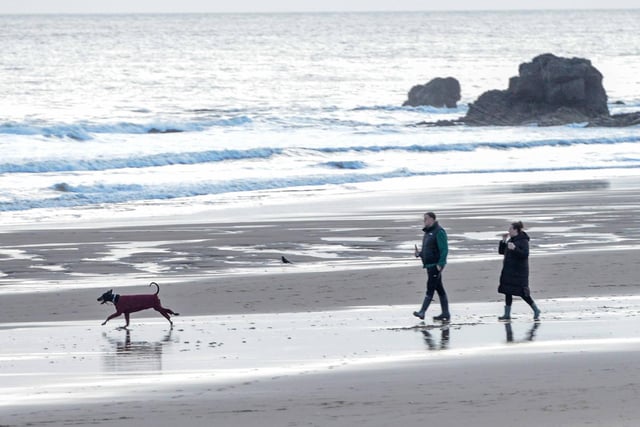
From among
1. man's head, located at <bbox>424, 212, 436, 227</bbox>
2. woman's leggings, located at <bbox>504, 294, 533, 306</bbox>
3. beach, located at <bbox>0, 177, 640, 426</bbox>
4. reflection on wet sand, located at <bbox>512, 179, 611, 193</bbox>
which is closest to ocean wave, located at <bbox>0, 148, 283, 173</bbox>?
reflection on wet sand, located at <bbox>512, 179, 611, 193</bbox>

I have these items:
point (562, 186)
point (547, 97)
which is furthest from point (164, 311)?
point (547, 97)

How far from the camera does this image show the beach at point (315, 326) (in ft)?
32.4

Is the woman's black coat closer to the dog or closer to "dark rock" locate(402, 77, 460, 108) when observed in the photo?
the dog

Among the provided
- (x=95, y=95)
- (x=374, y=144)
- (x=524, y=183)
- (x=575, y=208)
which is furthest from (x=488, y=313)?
(x=95, y=95)

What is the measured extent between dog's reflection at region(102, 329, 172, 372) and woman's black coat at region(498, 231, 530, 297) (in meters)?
3.87

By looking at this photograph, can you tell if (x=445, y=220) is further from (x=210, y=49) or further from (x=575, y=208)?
(x=210, y=49)

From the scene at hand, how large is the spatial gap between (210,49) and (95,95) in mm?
64431

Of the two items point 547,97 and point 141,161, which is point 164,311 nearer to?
point 141,161

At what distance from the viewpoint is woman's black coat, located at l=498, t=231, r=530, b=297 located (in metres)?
14.4

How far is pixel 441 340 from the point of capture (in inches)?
508

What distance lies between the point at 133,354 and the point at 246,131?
4344 cm

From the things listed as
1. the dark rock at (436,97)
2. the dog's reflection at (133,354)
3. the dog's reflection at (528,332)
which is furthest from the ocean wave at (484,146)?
the dog's reflection at (133,354)

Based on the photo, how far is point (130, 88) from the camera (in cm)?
8781

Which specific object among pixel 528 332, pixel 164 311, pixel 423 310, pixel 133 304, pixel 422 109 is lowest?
pixel 528 332
